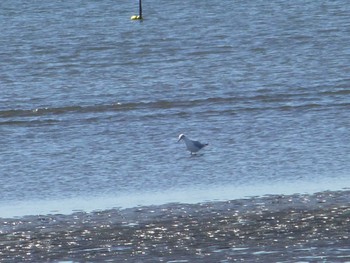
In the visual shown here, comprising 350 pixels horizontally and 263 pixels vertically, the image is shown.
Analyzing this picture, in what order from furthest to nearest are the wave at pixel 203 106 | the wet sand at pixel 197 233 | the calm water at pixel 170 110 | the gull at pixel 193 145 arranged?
the wave at pixel 203 106
the gull at pixel 193 145
the calm water at pixel 170 110
the wet sand at pixel 197 233

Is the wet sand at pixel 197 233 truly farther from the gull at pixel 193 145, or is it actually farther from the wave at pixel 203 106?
the wave at pixel 203 106

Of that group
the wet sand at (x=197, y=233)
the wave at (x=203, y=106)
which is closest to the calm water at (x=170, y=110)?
the wave at (x=203, y=106)

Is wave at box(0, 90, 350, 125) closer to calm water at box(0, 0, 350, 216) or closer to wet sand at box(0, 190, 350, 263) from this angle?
calm water at box(0, 0, 350, 216)

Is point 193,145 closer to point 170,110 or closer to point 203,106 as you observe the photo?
point 170,110

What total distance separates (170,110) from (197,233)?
9.21 m

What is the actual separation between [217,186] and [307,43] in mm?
17676

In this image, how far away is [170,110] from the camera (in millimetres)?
20078

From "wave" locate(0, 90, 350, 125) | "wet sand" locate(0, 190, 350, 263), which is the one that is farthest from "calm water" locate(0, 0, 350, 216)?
"wet sand" locate(0, 190, 350, 263)

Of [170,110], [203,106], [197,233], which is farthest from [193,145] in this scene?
[203,106]

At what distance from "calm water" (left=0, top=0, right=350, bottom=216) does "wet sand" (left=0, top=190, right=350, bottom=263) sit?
0.63 meters

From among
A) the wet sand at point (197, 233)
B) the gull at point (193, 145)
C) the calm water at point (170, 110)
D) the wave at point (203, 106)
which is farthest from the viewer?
the wave at point (203, 106)

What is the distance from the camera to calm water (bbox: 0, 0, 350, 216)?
1354cm

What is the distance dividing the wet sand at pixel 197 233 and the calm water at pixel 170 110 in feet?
2.06

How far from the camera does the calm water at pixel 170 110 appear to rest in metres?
13.5
